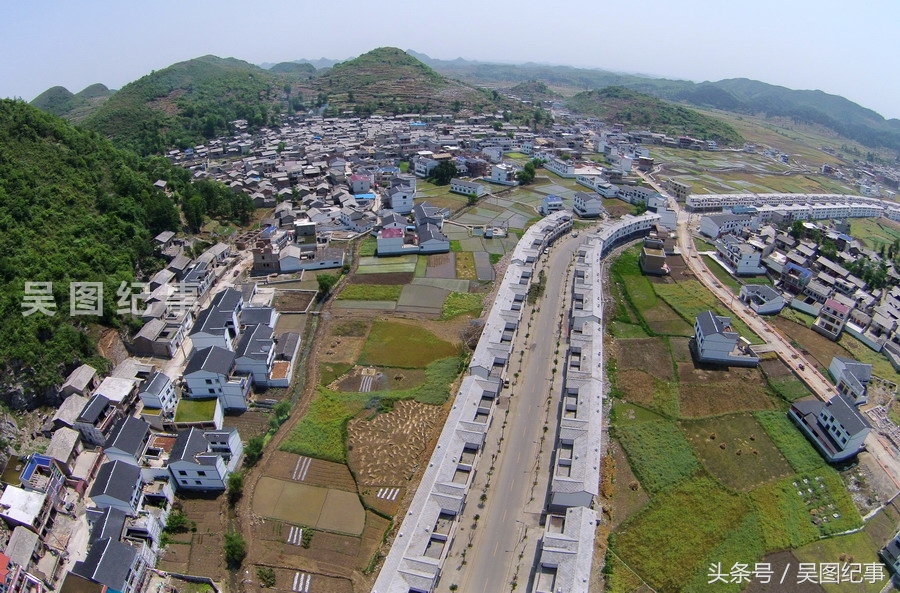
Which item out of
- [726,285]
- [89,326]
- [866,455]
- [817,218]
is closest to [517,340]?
[866,455]

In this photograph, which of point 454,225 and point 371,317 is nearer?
point 371,317

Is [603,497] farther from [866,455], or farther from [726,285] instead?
[726,285]

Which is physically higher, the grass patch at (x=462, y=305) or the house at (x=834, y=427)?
the grass patch at (x=462, y=305)

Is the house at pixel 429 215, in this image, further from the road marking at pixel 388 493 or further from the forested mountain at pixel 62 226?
the road marking at pixel 388 493

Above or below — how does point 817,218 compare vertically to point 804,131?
below

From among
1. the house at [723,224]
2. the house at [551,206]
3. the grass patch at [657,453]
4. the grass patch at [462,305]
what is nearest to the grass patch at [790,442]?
the grass patch at [657,453]

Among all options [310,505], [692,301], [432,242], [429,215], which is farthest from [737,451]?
[429,215]
